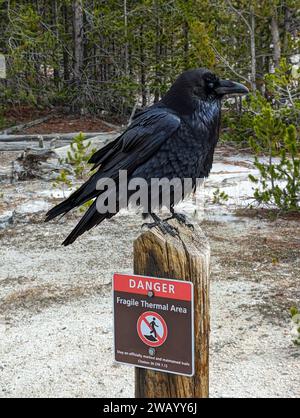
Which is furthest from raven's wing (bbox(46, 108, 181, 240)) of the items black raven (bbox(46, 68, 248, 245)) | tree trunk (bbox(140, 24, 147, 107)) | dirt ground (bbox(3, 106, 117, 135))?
tree trunk (bbox(140, 24, 147, 107))

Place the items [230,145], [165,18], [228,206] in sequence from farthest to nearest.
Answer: [165,18], [230,145], [228,206]

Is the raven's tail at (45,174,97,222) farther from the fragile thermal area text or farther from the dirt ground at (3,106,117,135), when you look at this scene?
the dirt ground at (3,106,117,135)

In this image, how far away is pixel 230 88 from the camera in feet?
9.57

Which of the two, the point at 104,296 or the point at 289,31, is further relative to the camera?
the point at 289,31

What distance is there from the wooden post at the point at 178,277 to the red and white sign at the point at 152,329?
133mm

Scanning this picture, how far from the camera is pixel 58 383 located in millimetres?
3520

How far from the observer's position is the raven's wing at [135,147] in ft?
9.50

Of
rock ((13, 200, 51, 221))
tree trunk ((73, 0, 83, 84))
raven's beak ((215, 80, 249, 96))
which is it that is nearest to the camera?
raven's beak ((215, 80, 249, 96))

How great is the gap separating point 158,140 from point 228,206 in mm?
4752

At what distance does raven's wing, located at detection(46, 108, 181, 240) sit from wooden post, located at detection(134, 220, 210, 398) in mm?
886

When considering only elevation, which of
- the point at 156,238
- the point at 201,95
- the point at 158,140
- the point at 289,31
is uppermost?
the point at 289,31

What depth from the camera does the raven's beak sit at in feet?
9.50

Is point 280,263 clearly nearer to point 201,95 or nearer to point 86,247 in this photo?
point 86,247

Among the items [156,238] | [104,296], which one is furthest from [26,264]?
[156,238]
